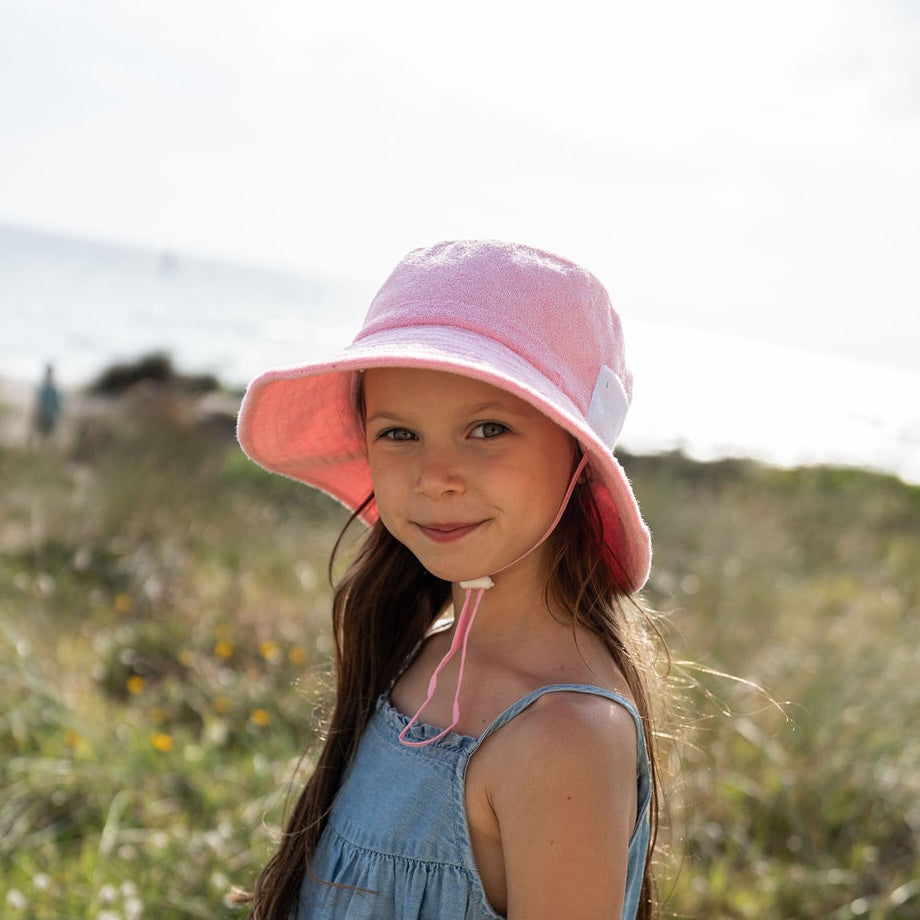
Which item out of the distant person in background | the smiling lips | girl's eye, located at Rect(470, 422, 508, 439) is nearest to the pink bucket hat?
girl's eye, located at Rect(470, 422, 508, 439)

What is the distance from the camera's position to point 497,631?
176cm

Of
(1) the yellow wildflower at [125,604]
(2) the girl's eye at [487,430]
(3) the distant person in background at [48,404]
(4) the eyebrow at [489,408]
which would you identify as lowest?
(3) the distant person in background at [48,404]

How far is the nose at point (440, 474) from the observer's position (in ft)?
5.18

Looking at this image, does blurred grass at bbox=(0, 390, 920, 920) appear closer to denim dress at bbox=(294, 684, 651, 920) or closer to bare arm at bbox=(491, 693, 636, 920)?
denim dress at bbox=(294, 684, 651, 920)

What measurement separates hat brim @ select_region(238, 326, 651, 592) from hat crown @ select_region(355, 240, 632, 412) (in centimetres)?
3

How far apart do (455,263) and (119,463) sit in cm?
518

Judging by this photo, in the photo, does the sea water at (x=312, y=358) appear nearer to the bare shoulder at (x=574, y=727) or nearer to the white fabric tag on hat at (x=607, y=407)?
the white fabric tag on hat at (x=607, y=407)

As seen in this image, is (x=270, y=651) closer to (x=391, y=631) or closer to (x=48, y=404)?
(x=391, y=631)

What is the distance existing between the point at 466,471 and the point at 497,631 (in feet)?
1.06

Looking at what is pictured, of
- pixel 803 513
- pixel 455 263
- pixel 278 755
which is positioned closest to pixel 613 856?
pixel 455 263

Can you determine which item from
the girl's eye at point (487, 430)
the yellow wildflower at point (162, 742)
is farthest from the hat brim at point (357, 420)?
Answer: the yellow wildflower at point (162, 742)

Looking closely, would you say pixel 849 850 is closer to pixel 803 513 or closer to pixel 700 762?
pixel 700 762

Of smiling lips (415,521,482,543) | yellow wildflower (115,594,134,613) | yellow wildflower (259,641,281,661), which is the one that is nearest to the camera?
smiling lips (415,521,482,543)

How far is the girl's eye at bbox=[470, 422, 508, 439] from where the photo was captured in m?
1.63
